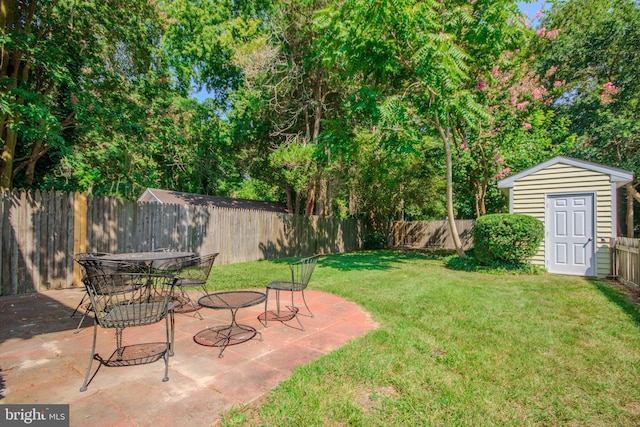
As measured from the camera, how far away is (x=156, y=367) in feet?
9.36

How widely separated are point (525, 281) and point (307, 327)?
5712 mm

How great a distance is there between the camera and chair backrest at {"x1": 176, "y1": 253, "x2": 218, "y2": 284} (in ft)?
14.4

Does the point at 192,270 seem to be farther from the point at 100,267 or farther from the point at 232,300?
the point at 100,267

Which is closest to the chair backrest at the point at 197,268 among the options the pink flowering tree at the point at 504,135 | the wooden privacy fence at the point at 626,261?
the wooden privacy fence at the point at 626,261

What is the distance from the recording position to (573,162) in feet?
27.0

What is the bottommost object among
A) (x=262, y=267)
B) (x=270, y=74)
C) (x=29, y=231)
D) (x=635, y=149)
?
(x=262, y=267)

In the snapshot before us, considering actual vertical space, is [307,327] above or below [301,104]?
below

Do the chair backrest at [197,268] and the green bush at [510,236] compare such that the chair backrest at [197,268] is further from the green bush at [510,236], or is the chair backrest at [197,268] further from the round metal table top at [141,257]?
the green bush at [510,236]

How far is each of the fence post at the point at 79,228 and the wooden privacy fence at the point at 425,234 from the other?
A: 49.7ft

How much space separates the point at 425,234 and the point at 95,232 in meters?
16.0

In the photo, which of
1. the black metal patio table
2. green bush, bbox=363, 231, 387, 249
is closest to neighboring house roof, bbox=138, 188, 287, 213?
green bush, bbox=363, 231, 387, 249

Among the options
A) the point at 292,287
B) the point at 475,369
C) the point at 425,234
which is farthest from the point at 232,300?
the point at 425,234

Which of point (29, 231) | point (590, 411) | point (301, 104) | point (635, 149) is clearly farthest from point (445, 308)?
point (635, 149)

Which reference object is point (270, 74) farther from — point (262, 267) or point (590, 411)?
point (590, 411)
